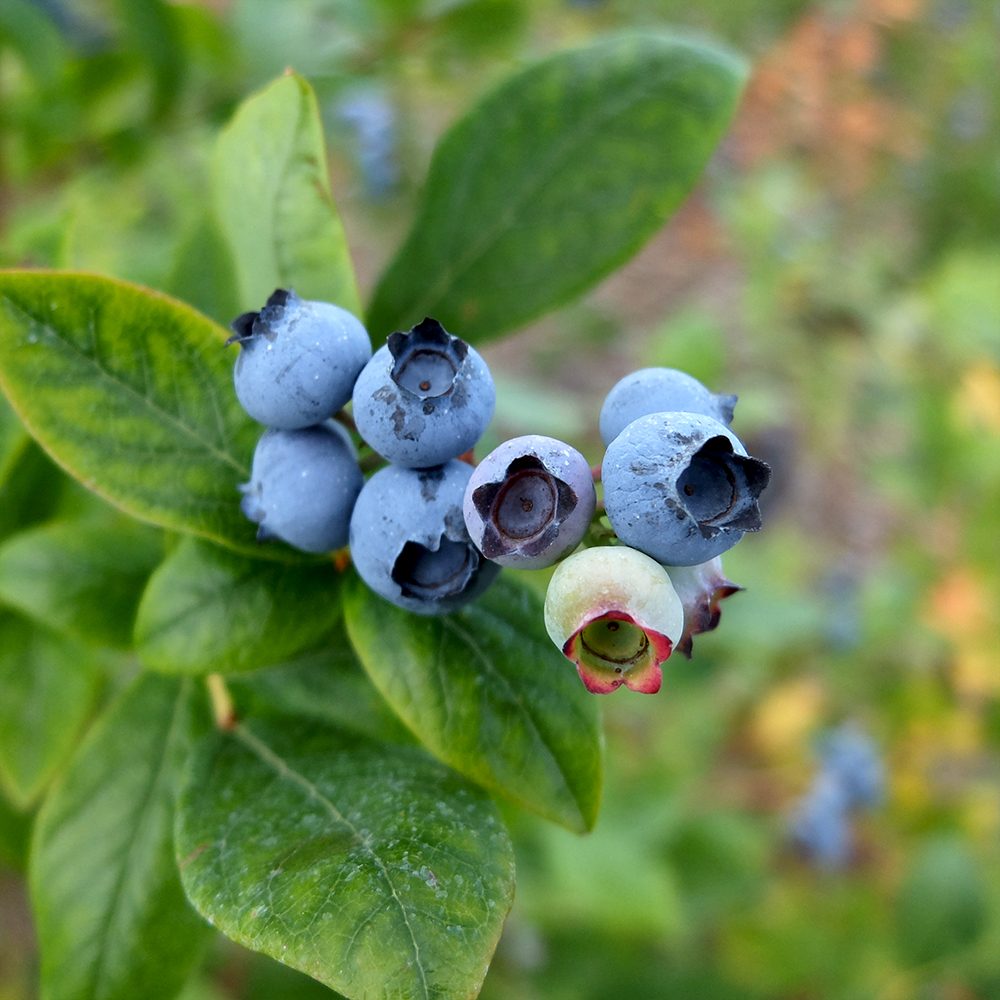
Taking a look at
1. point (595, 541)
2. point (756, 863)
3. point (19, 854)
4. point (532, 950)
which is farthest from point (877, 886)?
point (595, 541)

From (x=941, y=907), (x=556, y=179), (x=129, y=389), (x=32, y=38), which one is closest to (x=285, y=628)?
(x=129, y=389)

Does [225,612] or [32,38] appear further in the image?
[32,38]

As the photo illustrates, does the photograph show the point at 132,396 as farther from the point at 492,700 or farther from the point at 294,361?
the point at 492,700

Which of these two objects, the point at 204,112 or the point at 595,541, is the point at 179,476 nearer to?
the point at 595,541

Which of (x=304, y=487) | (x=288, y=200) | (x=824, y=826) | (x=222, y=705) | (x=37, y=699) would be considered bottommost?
(x=824, y=826)

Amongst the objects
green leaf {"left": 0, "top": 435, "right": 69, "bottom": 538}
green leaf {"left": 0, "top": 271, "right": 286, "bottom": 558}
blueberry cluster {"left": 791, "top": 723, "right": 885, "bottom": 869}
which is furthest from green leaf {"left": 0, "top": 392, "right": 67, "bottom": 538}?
blueberry cluster {"left": 791, "top": 723, "right": 885, "bottom": 869}

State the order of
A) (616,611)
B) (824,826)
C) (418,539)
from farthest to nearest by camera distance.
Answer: (824,826) → (418,539) → (616,611)

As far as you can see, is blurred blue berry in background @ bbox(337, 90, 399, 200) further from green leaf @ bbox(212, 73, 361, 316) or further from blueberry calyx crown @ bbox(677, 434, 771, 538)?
blueberry calyx crown @ bbox(677, 434, 771, 538)
